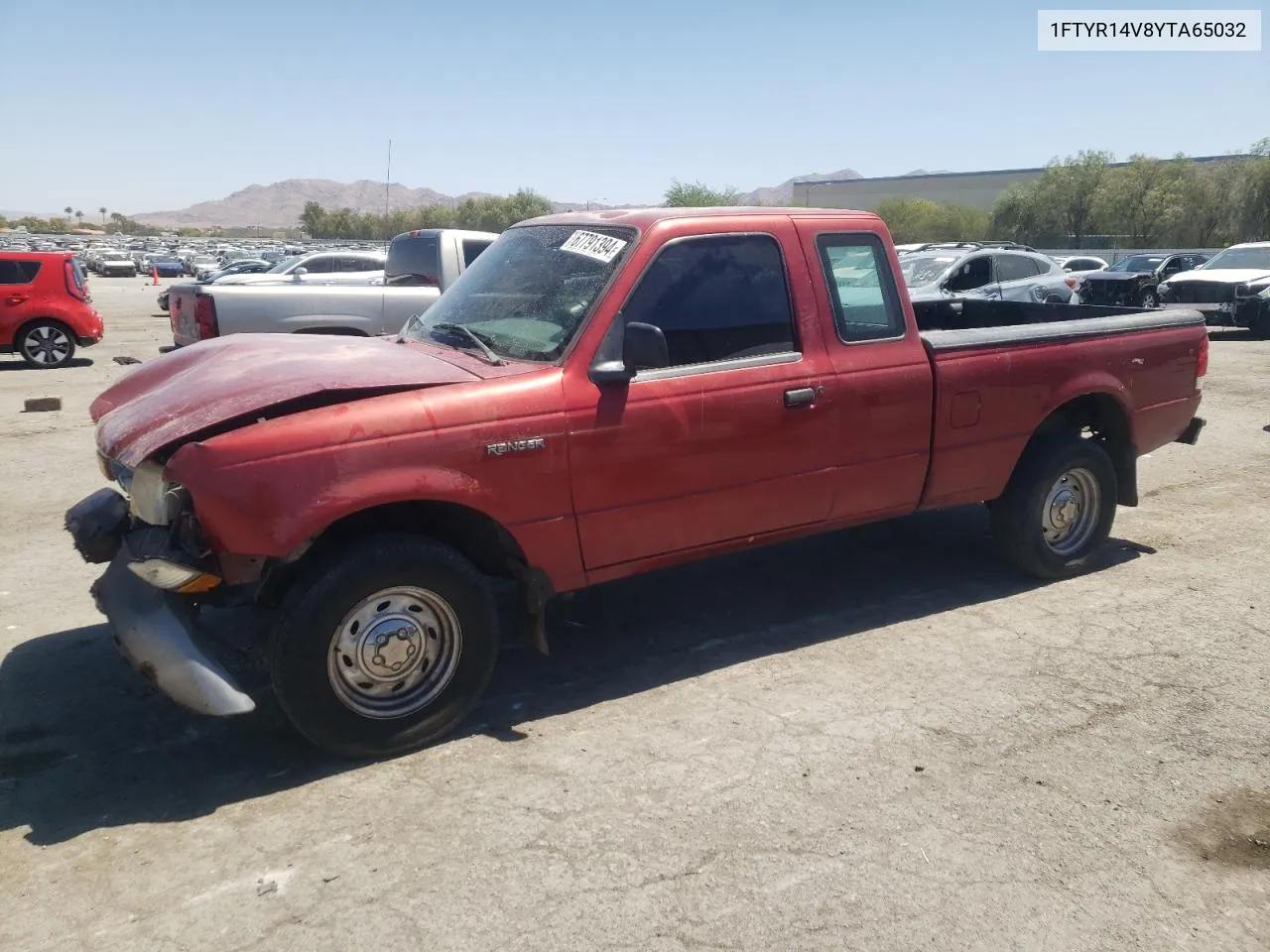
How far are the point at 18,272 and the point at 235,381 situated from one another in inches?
548

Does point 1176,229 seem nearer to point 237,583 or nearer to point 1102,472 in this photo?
point 1102,472

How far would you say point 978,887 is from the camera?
3.11 m

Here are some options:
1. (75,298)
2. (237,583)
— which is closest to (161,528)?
(237,583)

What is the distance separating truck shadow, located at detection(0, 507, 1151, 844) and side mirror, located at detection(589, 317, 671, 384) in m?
1.39

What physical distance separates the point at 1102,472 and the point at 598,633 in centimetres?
305

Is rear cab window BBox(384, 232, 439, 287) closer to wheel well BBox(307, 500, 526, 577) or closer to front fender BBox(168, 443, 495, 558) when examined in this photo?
wheel well BBox(307, 500, 526, 577)

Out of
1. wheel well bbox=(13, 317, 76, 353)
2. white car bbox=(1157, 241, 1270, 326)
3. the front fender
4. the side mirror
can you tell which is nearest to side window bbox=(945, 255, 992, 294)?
white car bbox=(1157, 241, 1270, 326)

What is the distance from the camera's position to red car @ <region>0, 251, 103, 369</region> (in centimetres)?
1514

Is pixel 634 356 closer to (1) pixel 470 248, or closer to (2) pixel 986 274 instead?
A: (1) pixel 470 248

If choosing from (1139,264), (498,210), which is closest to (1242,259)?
(1139,264)

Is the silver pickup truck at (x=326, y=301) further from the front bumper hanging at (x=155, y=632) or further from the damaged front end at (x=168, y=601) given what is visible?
the damaged front end at (x=168, y=601)

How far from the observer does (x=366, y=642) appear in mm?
3764

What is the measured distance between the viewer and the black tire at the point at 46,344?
15.3m

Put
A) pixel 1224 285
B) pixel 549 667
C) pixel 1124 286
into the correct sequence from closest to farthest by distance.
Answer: pixel 549 667
pixel 1224 285
pixel 1124 286
